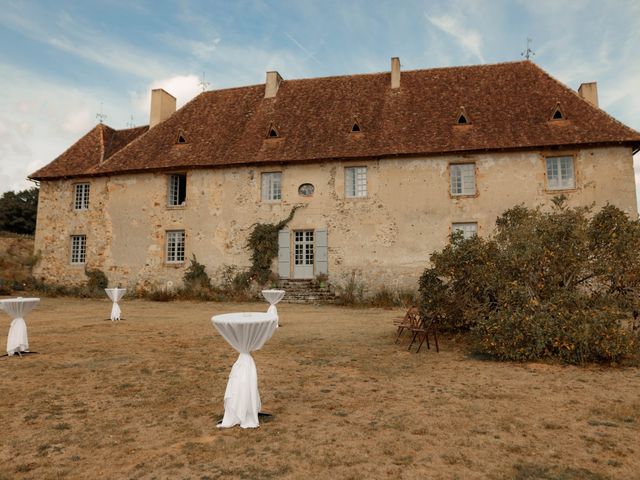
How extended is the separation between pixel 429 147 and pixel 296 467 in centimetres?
1525

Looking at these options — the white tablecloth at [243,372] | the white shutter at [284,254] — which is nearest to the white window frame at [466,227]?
the white shutter at [284,254]

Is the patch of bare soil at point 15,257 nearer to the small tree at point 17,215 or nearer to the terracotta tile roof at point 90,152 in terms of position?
the terracotta tile roof at point 90,152

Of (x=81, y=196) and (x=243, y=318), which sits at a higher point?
(x=81, y=196)

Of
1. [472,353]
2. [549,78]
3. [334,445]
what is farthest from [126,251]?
[549,78]

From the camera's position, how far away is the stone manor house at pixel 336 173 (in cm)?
1664

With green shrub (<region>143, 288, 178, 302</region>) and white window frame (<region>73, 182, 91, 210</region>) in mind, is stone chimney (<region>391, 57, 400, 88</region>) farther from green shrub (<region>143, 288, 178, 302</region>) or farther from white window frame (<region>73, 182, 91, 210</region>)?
white window frame (<region>73, 182, 91, 210</region>)

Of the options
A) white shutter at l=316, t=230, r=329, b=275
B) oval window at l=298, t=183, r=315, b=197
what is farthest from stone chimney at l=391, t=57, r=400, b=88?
white shutter at l=316, t=230, r=329, b=275

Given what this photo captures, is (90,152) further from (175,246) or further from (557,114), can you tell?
(557,114)

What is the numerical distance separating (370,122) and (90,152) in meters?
13.5

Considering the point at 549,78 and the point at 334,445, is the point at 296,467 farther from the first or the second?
the point at 549,78

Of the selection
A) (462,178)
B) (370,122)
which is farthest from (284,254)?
(462,178)

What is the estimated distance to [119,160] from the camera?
66.3ft

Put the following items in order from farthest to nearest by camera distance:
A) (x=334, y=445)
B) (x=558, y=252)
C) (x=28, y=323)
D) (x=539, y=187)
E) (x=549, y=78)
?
(x=549, y=78) → (x=539, y=187) → (x=28, y=323) → (x=558, y=252) → (x=334, y=445)

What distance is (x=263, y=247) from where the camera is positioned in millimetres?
18172
